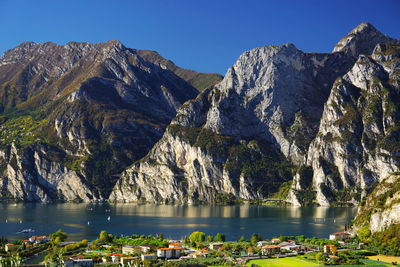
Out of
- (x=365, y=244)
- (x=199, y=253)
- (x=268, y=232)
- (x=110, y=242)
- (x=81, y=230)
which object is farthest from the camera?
(x=81, y=230)

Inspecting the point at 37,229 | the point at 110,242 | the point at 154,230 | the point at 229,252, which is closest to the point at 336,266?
the point at 229,252

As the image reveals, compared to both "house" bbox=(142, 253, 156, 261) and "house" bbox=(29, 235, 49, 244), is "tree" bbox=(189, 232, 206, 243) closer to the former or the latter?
"house" bbox=(142, 253, 156, 261)

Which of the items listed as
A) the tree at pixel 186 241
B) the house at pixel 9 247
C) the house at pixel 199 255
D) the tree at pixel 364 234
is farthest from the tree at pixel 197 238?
the house at pixel 9 247

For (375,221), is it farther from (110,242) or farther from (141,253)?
(110,242)

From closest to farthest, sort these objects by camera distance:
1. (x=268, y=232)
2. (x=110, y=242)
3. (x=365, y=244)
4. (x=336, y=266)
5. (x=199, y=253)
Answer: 1. (x=336, y=266)
2. (x=199, y=253)
3. (x=365, y=244)
4. (x=110, y=242)
5. (x=268, y=232)

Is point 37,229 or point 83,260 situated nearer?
point 83,260

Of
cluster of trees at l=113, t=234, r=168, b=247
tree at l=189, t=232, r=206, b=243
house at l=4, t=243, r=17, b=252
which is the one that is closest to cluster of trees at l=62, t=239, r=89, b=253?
cluster of trees at l=113, t=234, r=168, b=247

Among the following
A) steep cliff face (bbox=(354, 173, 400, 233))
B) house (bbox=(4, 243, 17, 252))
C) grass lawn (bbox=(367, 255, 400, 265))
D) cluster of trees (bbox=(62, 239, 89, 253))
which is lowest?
house (bbox=(4, 243, 17, 252))

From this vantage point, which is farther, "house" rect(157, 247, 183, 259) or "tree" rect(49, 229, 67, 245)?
"tree" rect(49, 229, 67, 245)
